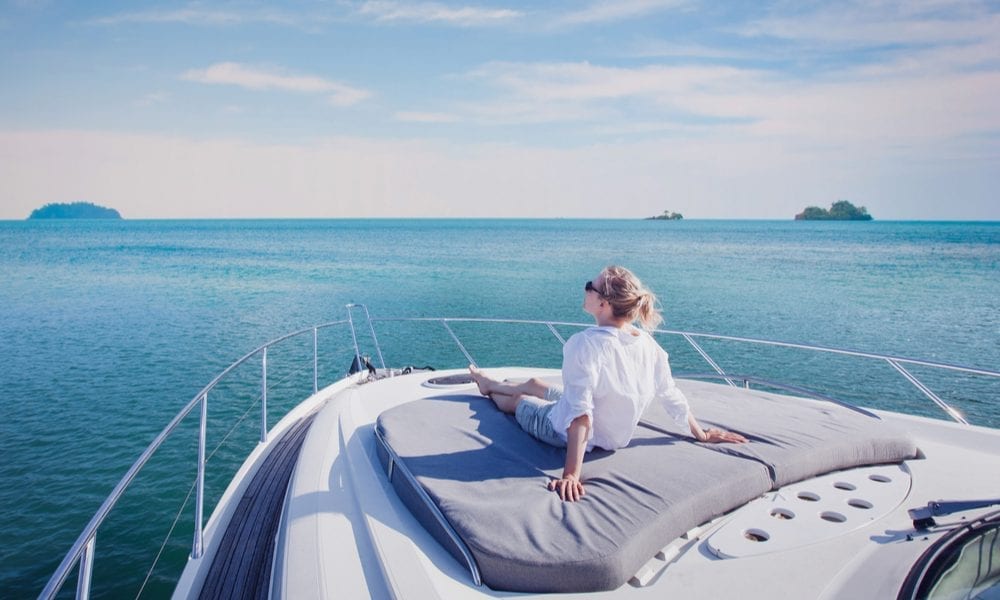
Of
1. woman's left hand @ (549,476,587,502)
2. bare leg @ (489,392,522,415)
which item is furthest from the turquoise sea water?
woman's left hand @ (549,476,587,502)

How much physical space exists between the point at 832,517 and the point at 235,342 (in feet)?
39.4

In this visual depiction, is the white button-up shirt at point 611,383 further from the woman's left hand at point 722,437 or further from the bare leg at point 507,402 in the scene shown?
the bare leg at point 507,402

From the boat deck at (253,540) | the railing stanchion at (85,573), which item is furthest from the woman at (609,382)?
the railing stanchion at (85,573)

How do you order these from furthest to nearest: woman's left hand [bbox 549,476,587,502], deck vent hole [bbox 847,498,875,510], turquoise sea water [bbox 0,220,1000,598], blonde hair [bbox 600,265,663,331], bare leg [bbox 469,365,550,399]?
turquoise sea water [bbox 0,220,1000,598] < bare leg [bbox 469,365,550,399] < blonde hair [bbox 600,265,663,331] < deck vent hole [bbox 847,498,875,510] < woman's left hand [bbox 549,476,587,502]

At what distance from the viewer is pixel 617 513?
5.58ft

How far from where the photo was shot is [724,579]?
5.04 feet

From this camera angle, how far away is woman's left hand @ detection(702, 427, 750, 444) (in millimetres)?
2248

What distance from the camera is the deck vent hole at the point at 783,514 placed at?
6.12 ft

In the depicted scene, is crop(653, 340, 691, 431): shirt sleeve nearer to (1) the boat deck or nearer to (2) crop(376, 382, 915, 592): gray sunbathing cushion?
(2) crop(376, 382, 915, 592): gray sunbathing cushion

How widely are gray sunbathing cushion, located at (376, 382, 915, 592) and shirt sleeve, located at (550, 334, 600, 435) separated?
252 mm

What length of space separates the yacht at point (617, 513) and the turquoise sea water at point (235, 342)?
179 cm

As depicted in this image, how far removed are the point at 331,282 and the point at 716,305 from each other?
611 inches

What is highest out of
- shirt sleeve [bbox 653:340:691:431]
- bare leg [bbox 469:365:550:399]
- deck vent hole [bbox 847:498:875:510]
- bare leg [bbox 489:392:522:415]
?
shirt sleeve [bbox 653:340:691:431]

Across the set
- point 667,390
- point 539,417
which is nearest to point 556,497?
point 539,417
